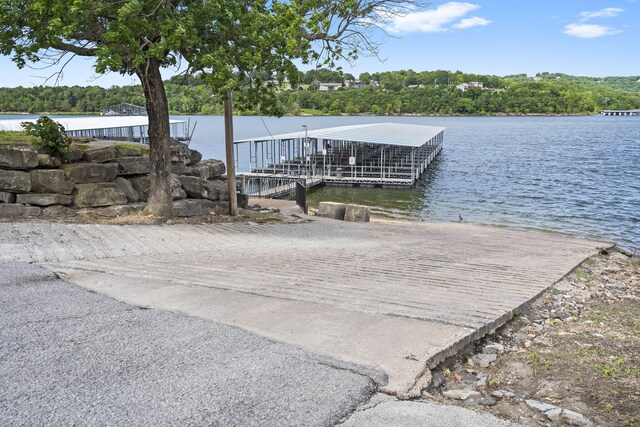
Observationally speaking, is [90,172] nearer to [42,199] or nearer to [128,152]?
[42,199]

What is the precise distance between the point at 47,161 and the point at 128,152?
2275 millimetres

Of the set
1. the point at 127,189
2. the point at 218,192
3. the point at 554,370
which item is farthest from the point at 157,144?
the point at 554,370

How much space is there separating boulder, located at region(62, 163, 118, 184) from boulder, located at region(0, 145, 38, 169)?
76 cm

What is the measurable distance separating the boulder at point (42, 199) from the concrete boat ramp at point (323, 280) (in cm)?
119

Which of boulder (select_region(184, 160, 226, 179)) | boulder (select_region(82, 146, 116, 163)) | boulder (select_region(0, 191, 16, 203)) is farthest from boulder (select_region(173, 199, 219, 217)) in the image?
boulder (select_region(0, 191, 16, 203))

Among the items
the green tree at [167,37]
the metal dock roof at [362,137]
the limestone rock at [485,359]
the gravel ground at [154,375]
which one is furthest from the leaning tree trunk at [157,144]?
the metal dock roof at [362,137]

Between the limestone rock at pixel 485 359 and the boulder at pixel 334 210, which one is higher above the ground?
the limestone rock at pixel 485 359

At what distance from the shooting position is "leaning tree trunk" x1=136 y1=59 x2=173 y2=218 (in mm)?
13102

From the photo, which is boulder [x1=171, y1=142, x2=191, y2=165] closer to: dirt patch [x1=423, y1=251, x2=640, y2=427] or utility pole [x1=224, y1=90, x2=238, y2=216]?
utility pole [x1=224, y1=90, x2=238, y2=216]

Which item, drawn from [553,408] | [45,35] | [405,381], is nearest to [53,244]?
[45,35]

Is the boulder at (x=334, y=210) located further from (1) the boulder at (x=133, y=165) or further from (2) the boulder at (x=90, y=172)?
(2) the boulder at (x=90, y=172)

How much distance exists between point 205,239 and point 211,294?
475cm

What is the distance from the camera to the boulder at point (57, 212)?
40.0 ft

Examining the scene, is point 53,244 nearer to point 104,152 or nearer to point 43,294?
point 43,294
